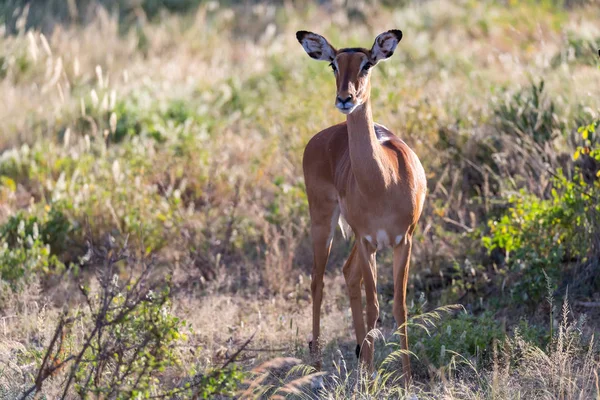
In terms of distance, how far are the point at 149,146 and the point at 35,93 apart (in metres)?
2.88

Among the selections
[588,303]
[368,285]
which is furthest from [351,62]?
[588,303]

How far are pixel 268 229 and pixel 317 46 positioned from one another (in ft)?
10.0

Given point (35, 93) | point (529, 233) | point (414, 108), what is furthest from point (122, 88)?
point (529, 233)

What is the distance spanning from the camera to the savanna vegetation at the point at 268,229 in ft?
16.5

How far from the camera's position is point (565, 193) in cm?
676

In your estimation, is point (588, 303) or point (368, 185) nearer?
point (368, 185)

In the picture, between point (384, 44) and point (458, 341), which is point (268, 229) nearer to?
point (458, 341)

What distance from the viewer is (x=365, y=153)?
530cm

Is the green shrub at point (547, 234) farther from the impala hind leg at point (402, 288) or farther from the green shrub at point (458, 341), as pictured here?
the impala hind leg at point (402, 288)

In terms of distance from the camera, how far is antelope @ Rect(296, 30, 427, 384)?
525cm

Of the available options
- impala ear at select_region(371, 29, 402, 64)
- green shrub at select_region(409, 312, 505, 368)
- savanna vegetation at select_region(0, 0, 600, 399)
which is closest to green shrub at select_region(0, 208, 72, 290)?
savanna vegetation at select_region(0, 0, 600, 399)

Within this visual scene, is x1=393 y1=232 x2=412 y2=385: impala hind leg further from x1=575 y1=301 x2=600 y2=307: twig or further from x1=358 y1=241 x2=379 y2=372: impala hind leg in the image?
x1=575 y1=301 x2=600 y2=307: twig

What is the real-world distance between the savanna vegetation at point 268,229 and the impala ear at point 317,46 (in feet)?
5.25

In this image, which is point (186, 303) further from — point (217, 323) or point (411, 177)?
point (411, 177)
